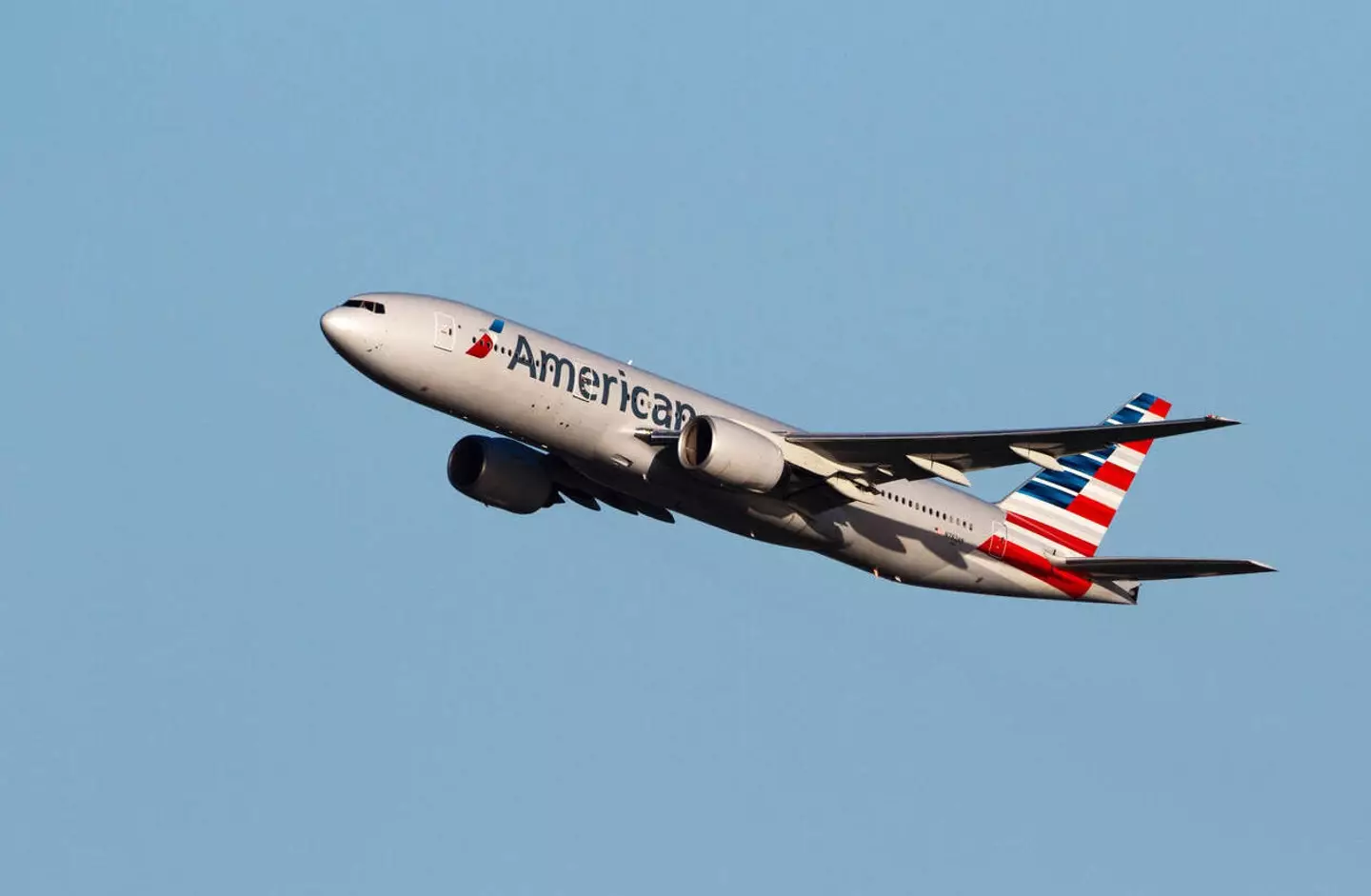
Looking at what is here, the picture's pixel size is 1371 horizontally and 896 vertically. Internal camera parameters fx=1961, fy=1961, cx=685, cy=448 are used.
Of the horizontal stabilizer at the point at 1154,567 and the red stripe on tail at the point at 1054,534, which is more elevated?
the red stripe on tail at the point at 1054,534

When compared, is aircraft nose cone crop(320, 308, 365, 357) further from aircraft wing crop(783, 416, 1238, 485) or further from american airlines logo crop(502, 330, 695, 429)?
aircraft wing crop(783, 416, 1238, 485)

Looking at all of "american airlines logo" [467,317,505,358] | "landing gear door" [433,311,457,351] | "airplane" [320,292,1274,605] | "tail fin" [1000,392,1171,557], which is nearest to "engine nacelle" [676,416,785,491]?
"airplane" [320,292,1274,605]

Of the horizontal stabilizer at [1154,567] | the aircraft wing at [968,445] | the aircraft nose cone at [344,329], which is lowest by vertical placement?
the horizontal stabilizer at [1154,567]

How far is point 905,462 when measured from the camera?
49.9 metres

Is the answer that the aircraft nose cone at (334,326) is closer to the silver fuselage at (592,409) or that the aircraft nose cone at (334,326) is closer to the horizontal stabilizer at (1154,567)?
the silver fuselage at (592,409)

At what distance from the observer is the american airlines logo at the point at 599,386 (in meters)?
48.1

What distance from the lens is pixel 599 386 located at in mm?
48781

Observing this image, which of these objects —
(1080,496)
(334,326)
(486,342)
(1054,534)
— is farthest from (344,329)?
(1080,496)

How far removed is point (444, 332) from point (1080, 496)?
21973 millimetres

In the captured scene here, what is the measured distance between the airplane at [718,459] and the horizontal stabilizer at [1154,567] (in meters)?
0.06

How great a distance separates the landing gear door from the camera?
1863 inches

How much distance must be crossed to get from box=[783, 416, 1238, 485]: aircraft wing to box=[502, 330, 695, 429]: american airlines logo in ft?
10.3

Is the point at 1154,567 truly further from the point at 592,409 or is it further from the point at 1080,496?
the point at 592,409

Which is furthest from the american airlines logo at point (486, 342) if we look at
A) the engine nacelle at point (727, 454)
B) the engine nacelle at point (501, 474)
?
the engine nacelle at point (501, 474)
